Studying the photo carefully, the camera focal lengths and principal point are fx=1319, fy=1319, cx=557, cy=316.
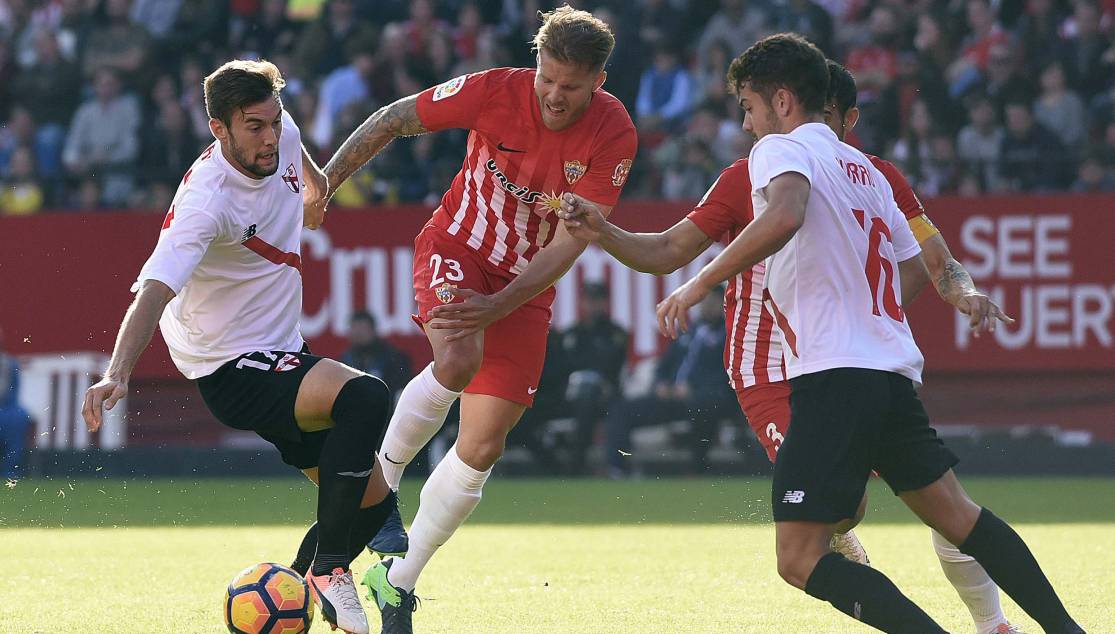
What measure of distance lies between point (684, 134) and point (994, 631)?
9.25m

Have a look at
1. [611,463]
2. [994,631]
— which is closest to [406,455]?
[994,631]

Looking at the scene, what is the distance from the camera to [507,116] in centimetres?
556

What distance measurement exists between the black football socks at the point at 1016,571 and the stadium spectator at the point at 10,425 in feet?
34.3

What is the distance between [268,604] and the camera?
4715 millimetres

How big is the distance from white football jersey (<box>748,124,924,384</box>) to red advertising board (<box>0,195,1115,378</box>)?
812 cm

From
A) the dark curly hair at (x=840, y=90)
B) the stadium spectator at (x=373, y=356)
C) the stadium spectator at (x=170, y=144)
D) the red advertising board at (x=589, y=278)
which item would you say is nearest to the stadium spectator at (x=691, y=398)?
the red advertising board at (x=589, y=278)

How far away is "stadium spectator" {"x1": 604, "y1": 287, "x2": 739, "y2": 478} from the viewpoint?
12492 mm

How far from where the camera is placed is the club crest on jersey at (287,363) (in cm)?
514

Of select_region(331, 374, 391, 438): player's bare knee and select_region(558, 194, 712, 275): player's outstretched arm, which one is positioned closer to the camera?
select_region(558, 194, 712, 275): player's outstretched arm

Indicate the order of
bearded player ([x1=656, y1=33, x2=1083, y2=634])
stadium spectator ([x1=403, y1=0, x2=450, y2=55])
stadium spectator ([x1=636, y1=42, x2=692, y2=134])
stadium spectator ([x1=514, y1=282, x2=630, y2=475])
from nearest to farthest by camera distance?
bearded player ([x1=656, y1=33, x2=1083, y2=634]) < stadium spectator ([x1=514, y1=282, x2=630, y2=475]) < stadium spectator ([x1=636, y1=42, x2=692, y2=134]) < stadium spectator ([x1=403, y1=0, x2=450, y2=55])

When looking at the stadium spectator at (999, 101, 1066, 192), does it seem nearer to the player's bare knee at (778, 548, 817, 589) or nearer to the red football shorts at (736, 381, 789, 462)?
the red football shorts at (736, 381, 789, 462)

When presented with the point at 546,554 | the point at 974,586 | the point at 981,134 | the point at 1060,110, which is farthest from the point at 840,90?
the point at 1060,110

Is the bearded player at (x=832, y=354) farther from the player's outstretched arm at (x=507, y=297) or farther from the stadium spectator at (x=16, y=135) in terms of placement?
the stadium spectator at (x=16, y=135)

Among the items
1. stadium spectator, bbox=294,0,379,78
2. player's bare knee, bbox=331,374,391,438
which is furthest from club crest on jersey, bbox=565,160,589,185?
stadium spectator, bbox=294,0,379,78
